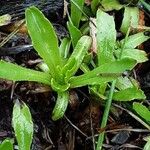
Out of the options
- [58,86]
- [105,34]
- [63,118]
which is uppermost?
[105,34]

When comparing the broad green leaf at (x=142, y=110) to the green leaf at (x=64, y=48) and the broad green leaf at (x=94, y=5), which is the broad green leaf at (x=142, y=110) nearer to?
the green leaf at (x=64, y=48)

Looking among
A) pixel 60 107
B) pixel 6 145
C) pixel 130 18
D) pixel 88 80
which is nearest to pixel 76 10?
pixel 130 18

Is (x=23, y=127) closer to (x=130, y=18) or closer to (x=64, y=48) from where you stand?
(x=64, y=48)

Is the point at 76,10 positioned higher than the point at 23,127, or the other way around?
the point at 76,10

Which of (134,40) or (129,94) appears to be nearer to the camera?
(129,94)

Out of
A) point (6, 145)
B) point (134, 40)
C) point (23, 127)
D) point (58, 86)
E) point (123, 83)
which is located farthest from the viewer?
point (134, 40)

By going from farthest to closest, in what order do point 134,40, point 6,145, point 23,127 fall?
point 134,40 → point 23,127 → point 6,145

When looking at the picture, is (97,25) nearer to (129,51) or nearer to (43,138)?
(129,51)
